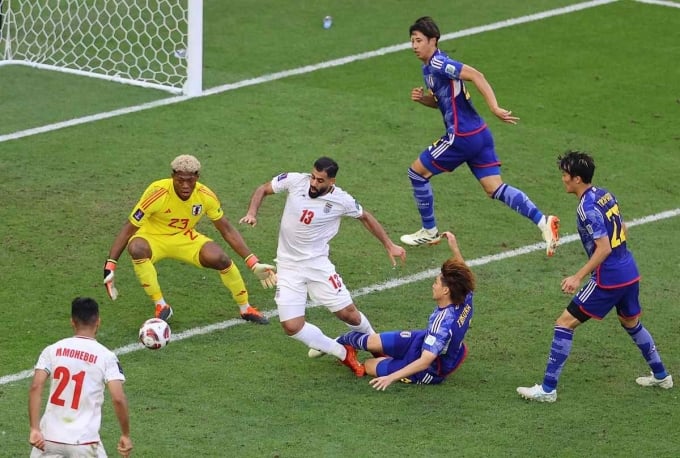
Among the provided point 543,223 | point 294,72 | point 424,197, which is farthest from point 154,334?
point 294,72

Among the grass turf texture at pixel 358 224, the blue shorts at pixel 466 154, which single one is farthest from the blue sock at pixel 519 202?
the grass turf texture at pixel 358 224

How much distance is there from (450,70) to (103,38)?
7.87 metres

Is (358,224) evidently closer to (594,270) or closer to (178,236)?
(178,236)

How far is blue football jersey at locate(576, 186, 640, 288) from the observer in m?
9.70

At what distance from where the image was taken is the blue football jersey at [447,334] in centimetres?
996

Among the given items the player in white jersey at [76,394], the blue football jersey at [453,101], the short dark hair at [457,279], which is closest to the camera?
the player in white jersey at [76,394]

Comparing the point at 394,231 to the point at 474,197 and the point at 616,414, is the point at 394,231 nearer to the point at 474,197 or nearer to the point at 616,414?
the point at 474,197

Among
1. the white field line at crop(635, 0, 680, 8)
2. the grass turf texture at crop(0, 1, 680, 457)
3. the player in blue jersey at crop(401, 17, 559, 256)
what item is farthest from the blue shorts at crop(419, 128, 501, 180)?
the white field line at crop(635, 0, 680, 8)

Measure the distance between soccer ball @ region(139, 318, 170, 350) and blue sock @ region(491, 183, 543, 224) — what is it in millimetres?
3856

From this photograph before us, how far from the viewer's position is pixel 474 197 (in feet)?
47.4

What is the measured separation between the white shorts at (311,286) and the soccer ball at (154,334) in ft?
3.01

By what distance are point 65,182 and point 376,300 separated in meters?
4.22

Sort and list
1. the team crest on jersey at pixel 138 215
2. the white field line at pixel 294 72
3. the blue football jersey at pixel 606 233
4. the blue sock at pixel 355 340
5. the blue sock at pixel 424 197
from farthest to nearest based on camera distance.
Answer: the white field line at pixel 294 72, the blue sock at pixel 424 197, the team crest on jersey at pixel 138 215, the blue sock at pixel 355 340, the blue football jersey at pixel 606 233

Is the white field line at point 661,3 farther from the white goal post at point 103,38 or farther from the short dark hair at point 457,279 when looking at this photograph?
the short dark hair at point 457,279
